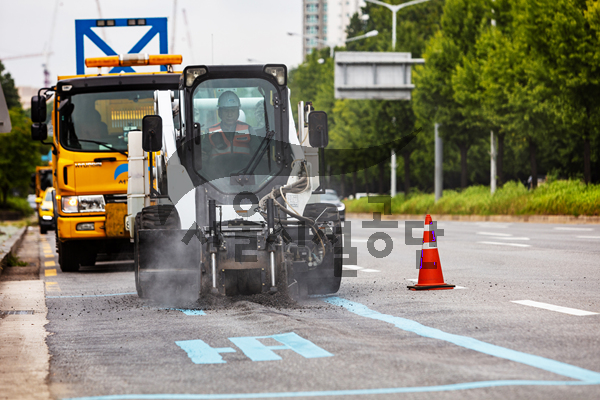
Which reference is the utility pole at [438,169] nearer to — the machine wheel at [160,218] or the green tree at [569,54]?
the green tree at [569,54]

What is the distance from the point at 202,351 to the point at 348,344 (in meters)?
1.01

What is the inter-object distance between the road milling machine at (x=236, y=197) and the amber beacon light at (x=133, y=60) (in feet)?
13.0

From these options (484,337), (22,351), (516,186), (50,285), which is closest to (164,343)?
(22,351)

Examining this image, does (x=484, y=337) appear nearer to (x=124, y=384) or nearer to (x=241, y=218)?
(x=124, y=384)

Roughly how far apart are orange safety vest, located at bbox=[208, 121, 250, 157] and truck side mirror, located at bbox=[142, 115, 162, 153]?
55cm

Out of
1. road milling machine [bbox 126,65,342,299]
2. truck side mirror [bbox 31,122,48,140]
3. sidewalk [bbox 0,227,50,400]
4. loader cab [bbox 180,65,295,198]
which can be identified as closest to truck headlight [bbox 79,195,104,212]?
truck side mirror [bbox 31,122,48,140]

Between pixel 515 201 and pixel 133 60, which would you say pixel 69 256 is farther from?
pixel 515 201

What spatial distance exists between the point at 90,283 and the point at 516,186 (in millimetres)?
26425

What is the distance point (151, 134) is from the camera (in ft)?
31.6

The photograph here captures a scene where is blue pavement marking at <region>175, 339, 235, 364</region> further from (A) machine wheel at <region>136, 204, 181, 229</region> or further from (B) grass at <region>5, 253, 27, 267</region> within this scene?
(B) grass at <region>5, 253, 27, 267</region>

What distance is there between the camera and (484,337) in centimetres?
648

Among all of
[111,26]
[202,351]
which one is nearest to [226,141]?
[202,351]

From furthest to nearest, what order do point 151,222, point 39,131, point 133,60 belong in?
point 133,60, point 39,131, point 151,222

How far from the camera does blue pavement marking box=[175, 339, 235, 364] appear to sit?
5.90 metres
